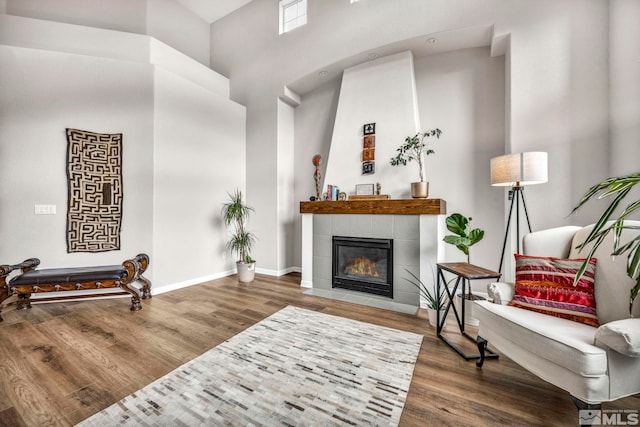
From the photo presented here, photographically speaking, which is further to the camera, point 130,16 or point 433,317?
point 130,16

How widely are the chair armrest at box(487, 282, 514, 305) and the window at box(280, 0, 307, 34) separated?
460 centimetres

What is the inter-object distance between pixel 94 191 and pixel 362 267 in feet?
11.8

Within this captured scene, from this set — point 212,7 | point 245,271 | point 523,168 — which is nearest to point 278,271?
point 245,271

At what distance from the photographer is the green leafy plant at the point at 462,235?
245cm

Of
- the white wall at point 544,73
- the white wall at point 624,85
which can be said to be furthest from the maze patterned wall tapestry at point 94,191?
the white wall at point 624,85

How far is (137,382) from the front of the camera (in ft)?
5.45

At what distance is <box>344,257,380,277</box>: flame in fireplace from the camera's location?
3.35 metres

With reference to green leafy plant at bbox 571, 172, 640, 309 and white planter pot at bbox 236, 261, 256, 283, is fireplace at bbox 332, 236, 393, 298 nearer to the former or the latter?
white planter pot at bbox 236, 261, 256, 283

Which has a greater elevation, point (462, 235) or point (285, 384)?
point (462, 235)

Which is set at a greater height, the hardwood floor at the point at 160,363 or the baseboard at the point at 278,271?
the baseboard at the point at 278,271

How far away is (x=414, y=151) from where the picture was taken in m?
3.40

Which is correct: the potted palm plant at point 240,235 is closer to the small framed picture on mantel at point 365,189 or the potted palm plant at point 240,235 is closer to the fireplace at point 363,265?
the fireplace at point 363,265

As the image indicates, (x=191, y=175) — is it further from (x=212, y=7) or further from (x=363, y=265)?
(x=212, y=7)

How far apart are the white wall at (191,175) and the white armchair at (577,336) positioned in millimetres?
3696
